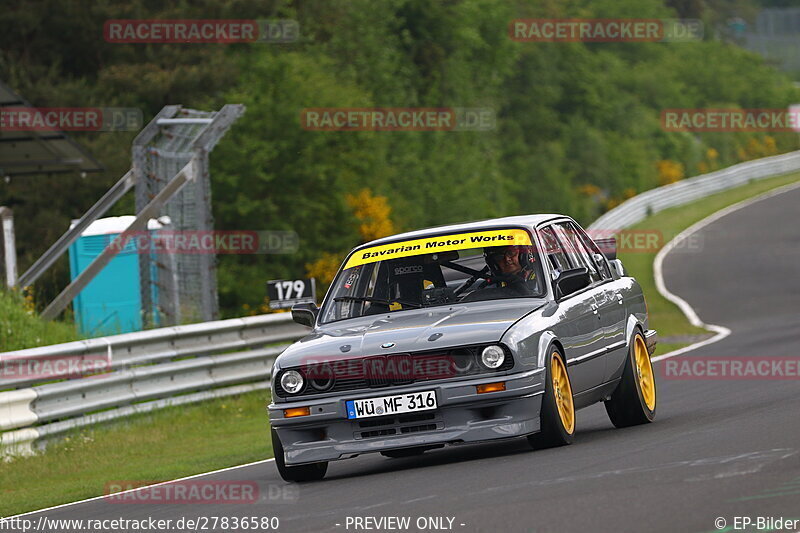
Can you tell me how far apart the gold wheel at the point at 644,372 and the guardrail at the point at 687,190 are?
31919mm

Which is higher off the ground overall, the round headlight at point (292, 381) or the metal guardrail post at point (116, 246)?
the metal guardrail post at point (116, 246)

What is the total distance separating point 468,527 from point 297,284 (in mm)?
9800

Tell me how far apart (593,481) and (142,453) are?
21.8 ft

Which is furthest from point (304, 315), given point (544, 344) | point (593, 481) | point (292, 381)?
point (593, 481)

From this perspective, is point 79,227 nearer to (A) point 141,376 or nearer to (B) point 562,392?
(A) point 141,376

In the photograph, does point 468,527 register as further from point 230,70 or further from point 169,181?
point 230,70

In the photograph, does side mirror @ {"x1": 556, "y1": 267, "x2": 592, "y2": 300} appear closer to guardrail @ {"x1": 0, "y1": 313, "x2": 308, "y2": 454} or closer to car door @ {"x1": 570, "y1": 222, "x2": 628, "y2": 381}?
car door @ {"x1": 570, "y1": 222, "x2": 628, "y2": 381}

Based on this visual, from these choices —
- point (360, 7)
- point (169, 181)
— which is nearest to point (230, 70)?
point (360, 7)

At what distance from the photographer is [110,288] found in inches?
767

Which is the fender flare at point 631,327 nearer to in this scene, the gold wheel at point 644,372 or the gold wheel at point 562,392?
the gold wheel at point 644,372

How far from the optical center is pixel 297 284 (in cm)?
1647
